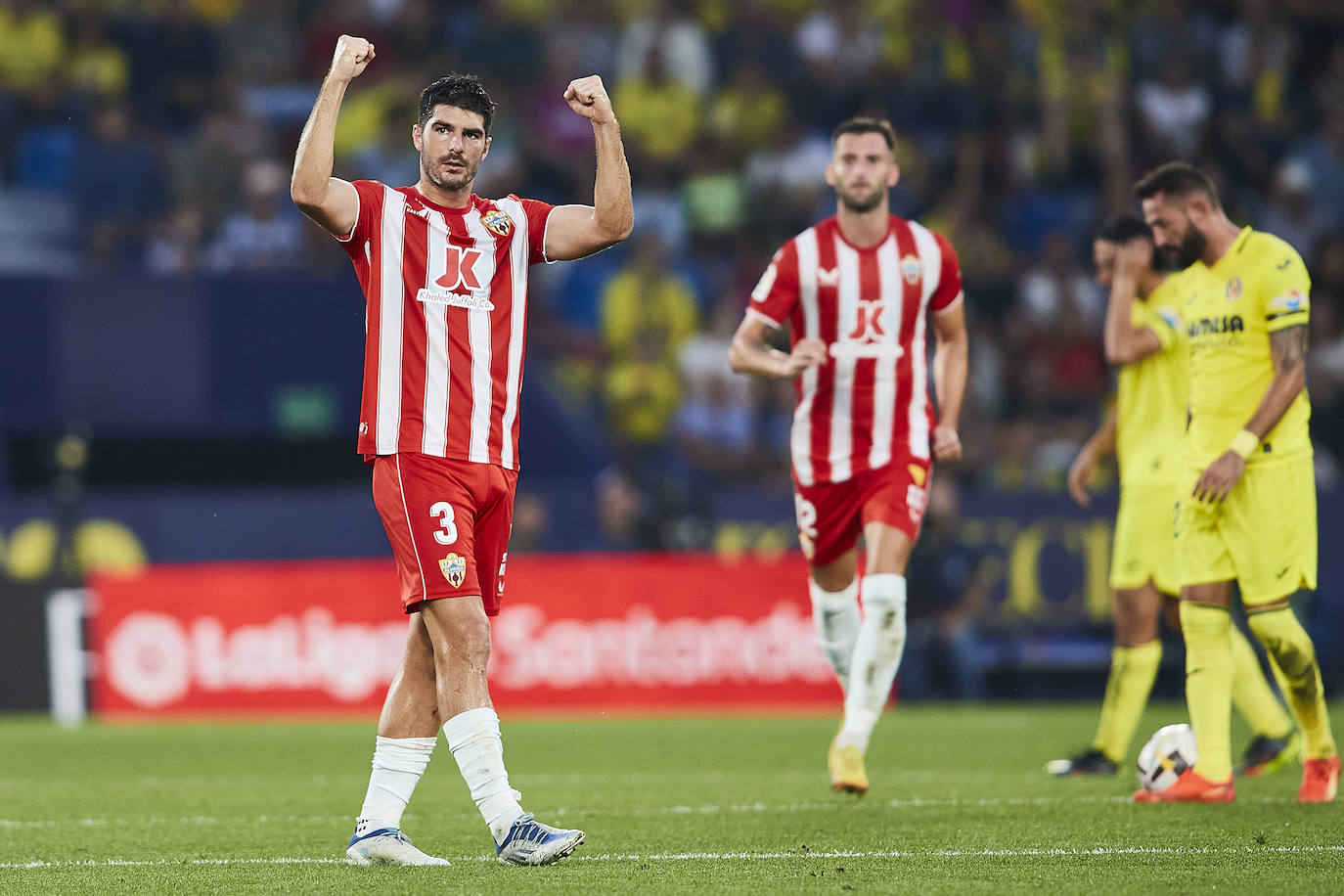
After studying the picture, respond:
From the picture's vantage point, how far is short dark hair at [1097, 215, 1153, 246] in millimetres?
8133

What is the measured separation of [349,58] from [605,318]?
33.9 ft

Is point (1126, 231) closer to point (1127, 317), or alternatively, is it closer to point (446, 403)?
point (1127, 317)

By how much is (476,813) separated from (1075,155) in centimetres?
1282

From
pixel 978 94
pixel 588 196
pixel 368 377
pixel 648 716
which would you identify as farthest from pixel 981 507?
pixel 368 377

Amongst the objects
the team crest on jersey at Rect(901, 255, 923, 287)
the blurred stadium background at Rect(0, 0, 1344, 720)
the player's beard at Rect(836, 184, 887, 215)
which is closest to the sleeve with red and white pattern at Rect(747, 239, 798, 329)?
the player's beard at Rect(836, 184, 887, 215)

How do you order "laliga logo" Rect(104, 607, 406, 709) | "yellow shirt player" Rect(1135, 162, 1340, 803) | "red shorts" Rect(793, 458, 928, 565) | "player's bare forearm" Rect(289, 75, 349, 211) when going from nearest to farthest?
"player's bare forearm" Rect(289, 75, 349, 211) → "yellow shirt player" Rect(1135, 162, 1340, 803) → "red shorts" Rect(793, 458, 928, 565) → "laliga logo" Rect(104, 607, 406, 709)

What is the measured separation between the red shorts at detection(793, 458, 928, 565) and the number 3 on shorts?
2500mm

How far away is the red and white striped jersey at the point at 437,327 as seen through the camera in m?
5.44

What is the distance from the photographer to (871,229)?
7.67 metres

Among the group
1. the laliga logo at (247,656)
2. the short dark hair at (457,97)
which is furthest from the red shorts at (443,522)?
the laliga logo at (247,656)

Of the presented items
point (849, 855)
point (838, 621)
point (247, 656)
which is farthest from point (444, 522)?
point (247, 656)

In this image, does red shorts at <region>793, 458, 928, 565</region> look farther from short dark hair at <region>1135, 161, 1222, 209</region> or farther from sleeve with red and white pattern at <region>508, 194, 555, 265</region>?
sleeve with red and white pattern at <region>508, 194, 555, 265</region>

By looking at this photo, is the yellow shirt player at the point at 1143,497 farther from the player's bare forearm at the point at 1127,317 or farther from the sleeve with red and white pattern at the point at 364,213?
the sleeve with red and white pattern at the point at 364,213

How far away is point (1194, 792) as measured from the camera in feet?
22.2
